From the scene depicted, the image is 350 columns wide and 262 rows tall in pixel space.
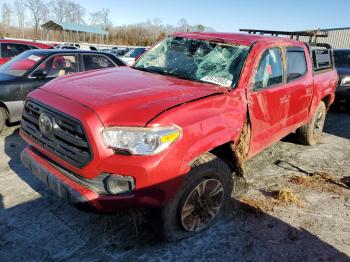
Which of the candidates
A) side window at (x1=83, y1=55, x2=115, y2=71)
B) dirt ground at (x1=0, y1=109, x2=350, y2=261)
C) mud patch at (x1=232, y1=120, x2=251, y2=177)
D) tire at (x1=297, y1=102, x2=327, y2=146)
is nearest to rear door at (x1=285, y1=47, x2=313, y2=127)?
tire at (x1=297, y1=102, x2=327, y2=146)

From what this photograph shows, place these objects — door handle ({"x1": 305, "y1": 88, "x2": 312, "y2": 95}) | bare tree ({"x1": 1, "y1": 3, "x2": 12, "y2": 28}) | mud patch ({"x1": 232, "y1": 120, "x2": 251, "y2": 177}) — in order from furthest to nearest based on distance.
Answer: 1. bare tree ({"x1": 1, "y1": 3, "x2": 12, "y2": 28})
2. door handle ({"x1": 305, "y1": 88, "x2": 312, "y2": 95})
3. mud patch ({"x1": 232, "y1": 120, "x2": 251, "y2": 177})

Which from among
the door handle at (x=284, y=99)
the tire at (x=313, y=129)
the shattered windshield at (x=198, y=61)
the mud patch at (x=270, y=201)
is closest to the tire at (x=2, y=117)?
the shattered windshield at (x=198, y=61)

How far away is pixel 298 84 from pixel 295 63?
12.4 inches

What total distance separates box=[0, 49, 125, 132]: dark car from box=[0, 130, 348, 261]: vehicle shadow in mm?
2979

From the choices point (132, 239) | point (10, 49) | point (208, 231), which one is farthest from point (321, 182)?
point (10, 49)

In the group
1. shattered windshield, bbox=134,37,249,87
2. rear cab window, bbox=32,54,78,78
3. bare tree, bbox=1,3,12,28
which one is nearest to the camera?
shattered windshield, bbox=134,37,249,87

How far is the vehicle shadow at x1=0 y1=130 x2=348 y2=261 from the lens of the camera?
309 centimetres

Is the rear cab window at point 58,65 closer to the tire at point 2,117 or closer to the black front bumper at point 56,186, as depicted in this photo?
the tire at point 2,117

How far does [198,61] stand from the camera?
4129mm

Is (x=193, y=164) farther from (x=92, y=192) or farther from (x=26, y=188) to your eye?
(x=26, y=188)

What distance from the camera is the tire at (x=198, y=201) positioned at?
3039mm

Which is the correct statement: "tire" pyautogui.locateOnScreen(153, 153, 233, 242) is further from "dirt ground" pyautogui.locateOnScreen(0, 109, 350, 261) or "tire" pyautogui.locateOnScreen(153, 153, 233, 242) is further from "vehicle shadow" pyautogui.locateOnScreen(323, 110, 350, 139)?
"vehicle shadow" pyautogui.locateOnScreen(323, 110, 350, 139)

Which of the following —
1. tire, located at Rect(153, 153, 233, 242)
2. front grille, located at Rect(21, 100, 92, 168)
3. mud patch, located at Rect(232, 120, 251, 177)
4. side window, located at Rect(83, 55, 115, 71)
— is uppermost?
side window, located at Rect(83, 55, 115, 71)

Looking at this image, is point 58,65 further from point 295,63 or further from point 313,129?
point 313,129
